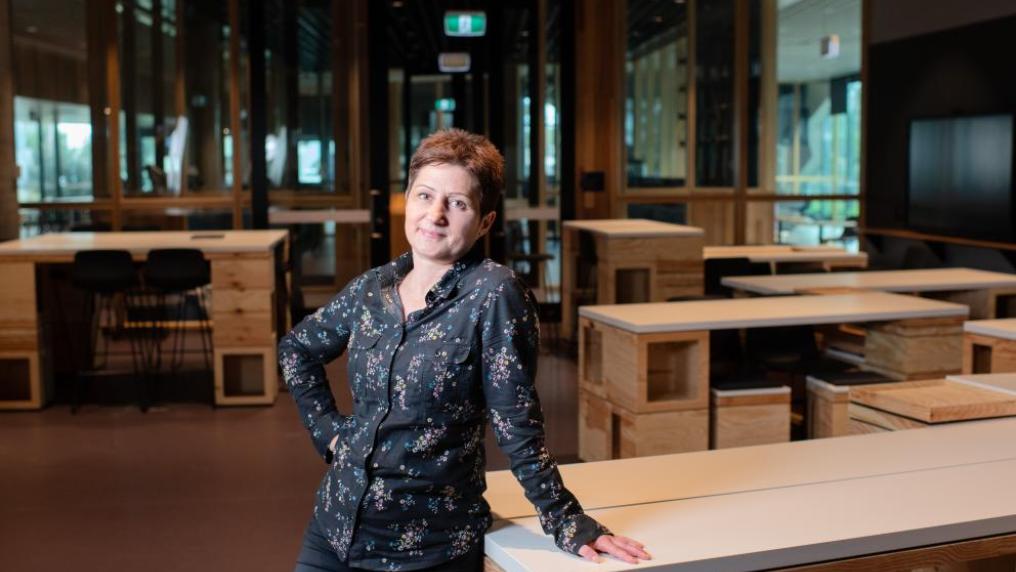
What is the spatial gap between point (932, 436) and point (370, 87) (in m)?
8.20

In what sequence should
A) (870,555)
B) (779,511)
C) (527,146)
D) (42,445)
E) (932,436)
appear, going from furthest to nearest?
(527,146)
(42,445)
(932,436)
(779,511)
(870,555)

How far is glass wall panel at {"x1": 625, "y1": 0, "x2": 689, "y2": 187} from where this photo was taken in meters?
10.9

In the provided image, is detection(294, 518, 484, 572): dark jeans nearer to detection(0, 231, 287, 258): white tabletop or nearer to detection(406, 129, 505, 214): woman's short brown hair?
detection(406, 129, 505, 214): woman's short brown hair

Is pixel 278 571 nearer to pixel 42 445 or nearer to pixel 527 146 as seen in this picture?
pixel 42 445

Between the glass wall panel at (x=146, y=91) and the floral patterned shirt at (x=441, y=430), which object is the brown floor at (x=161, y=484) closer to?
the floral patterned shirt at (x=441, y=430)

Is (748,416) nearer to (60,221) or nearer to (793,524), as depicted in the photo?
(793,524)

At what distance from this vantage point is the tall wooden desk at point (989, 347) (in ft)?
15.8

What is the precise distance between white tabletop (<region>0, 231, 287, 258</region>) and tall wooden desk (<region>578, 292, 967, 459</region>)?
271cm

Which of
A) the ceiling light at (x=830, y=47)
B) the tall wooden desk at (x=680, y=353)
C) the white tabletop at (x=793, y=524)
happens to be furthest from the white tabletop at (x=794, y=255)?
the white tabletop at (x=793, y=524)

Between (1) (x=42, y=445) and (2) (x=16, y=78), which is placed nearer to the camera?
(1) (x=42, y=445)

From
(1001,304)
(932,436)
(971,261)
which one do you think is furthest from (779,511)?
(971,261)

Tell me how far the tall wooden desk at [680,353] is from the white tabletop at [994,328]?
35 centimetres

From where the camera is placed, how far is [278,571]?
4285mm

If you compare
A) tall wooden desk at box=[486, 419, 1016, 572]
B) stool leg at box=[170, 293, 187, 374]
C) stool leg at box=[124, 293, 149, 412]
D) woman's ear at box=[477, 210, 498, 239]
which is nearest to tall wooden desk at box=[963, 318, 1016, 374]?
tall wooden desk at box=[486, 419, 1016, 572]
